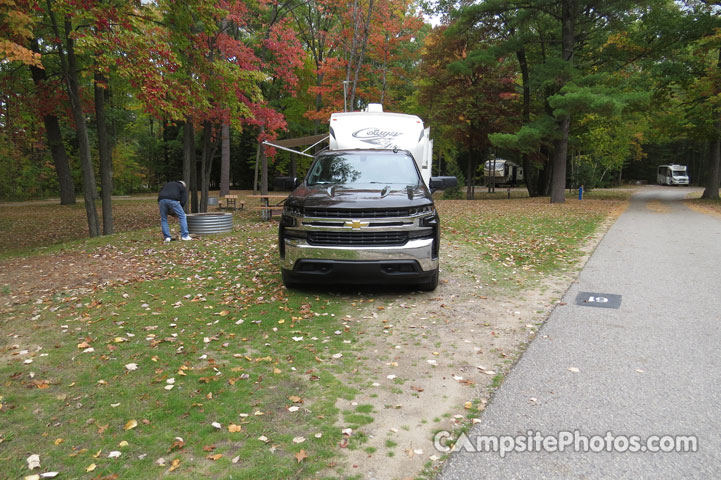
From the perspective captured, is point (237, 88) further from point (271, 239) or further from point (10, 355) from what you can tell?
point (10, 355)

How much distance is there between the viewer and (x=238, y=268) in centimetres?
797

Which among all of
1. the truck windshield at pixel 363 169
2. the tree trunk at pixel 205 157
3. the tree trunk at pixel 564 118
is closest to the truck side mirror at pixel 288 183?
the truck windshield at pixel 363 169

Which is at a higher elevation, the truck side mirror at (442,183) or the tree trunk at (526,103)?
the tree trunk at (526,103)

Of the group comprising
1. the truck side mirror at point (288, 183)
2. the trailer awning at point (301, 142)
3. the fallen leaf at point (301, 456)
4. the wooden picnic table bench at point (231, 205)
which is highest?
the trailer awning at point (301, 142)

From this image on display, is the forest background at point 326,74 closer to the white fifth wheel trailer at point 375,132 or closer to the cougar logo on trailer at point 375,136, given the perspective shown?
the white fifth wheel trailer at point 375,132

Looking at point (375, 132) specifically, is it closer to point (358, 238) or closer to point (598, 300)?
point (358, 238)

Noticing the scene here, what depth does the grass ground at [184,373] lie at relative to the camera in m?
2.75

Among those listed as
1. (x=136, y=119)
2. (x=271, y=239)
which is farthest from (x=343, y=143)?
(x=136, y=119)

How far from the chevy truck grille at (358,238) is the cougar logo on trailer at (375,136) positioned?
585 cm

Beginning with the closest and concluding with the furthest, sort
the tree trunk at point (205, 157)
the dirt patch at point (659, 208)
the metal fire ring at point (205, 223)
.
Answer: the metal fire ring at point (205, 223), the tree trunk at point (205, 157), the dirt patch at point (659, 208)

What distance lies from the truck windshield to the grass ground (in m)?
1.73

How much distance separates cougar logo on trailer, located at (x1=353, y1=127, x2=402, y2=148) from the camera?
11.1 meters

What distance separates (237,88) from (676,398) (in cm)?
1312

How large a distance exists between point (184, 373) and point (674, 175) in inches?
2460
